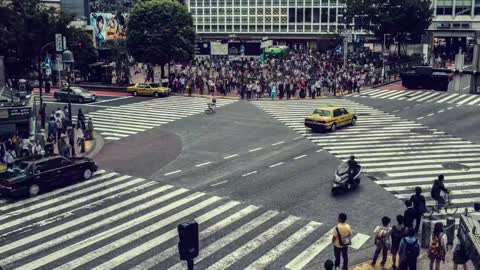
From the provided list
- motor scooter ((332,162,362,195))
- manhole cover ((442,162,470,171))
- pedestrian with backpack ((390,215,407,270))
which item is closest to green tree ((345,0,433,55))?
manhole cover ((442,162,470,171))

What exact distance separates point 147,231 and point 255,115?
22994 mm

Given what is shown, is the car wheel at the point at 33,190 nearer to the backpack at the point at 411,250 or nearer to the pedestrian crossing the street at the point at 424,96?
the backpack at the point at 411,250

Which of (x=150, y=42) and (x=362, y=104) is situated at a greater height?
(x=150, y=42)

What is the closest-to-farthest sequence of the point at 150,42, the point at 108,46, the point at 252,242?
1. the point at 252,242
2. the point at 150,42
3. the point at 108,46

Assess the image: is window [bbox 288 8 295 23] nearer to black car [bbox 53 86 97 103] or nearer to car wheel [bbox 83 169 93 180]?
black car [bbox 53 86 97 103]

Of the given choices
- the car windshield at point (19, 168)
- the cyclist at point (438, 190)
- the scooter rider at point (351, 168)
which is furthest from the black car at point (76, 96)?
the cyclist at point (438, 190)

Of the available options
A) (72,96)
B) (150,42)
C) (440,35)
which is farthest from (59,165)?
(440,35)

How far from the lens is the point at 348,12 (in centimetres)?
7456

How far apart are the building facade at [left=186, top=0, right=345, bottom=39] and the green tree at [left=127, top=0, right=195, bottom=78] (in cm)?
4442

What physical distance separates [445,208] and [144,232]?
32.6ft

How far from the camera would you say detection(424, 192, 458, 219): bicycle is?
18406 millimetres

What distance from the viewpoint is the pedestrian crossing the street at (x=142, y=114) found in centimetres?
3450

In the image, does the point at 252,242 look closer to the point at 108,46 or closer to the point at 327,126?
the point at 327,126

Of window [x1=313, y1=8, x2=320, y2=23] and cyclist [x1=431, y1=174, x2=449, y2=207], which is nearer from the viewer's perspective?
cyclist [x1=431, y1=174, x2=449, y2=207]
